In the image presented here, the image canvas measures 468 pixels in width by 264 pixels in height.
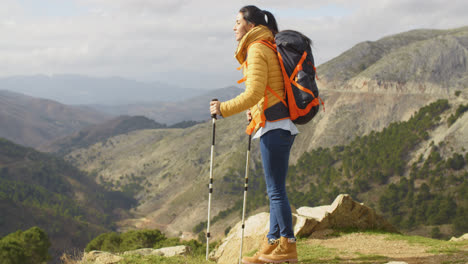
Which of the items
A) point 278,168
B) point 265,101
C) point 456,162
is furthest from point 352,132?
point 265,101

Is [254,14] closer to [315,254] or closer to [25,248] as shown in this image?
[315,254]

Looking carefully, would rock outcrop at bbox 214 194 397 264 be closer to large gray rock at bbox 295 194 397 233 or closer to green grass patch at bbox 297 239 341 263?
large gray rock at bbox 295 194 397 233

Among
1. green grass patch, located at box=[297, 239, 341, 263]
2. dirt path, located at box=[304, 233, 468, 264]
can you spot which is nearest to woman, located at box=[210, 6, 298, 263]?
green grass patch, located at box=[297, 239, 341, 263]

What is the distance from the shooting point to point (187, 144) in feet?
485

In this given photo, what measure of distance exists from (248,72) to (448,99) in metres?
93.3

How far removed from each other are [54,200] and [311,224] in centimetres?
11509

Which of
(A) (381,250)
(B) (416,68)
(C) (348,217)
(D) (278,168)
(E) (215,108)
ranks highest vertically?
(B) (416,68)

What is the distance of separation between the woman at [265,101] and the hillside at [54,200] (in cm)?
7832

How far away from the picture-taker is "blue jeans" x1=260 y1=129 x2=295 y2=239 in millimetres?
Answer: 5547

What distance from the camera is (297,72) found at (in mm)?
5348

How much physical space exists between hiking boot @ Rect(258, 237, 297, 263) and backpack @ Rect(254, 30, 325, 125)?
82.6 inches

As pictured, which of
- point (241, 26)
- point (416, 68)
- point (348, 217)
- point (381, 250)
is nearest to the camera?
point (241, 26)

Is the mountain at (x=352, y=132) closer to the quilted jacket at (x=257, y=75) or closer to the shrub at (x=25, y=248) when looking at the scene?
the shrub at (x=25, y=248)

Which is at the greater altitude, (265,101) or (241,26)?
(241,26)
